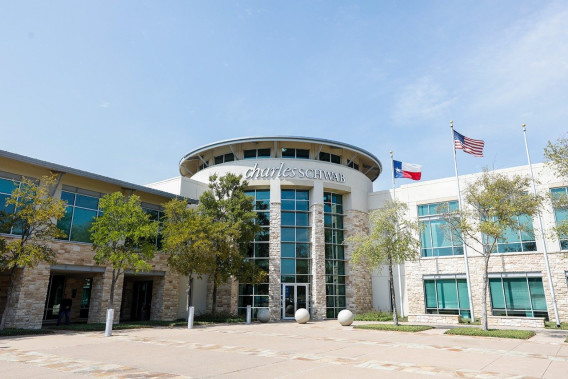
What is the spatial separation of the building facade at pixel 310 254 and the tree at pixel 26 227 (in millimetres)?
2228

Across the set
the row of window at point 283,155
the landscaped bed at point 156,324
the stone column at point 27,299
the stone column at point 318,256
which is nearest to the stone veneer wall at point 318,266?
the stone column at point 318,256

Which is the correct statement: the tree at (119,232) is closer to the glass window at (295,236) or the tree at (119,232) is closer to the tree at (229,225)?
the tree at (229,225)

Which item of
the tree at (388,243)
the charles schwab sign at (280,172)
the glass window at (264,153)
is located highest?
the glass window at (264,153)

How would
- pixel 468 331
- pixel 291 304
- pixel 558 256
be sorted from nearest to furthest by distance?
pixel 468 331 < pixel 558 256 < pixel 291 304

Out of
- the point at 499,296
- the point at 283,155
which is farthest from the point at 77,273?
the point at 499,296

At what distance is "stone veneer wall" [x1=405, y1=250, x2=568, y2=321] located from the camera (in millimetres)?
24109

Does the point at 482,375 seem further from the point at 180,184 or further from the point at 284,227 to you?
the point at 180,184

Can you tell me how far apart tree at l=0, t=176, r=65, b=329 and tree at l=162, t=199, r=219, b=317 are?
6057 mm

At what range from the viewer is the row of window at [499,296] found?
24922mm

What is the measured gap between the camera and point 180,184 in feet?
95.5

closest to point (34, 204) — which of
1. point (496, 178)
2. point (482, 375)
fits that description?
point (482, 375)

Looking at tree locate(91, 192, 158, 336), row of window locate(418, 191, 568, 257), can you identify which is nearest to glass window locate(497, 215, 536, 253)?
row of window locate(418, 191, 568, 257)

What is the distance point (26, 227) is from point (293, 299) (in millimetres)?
17724

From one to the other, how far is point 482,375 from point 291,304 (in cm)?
2062
